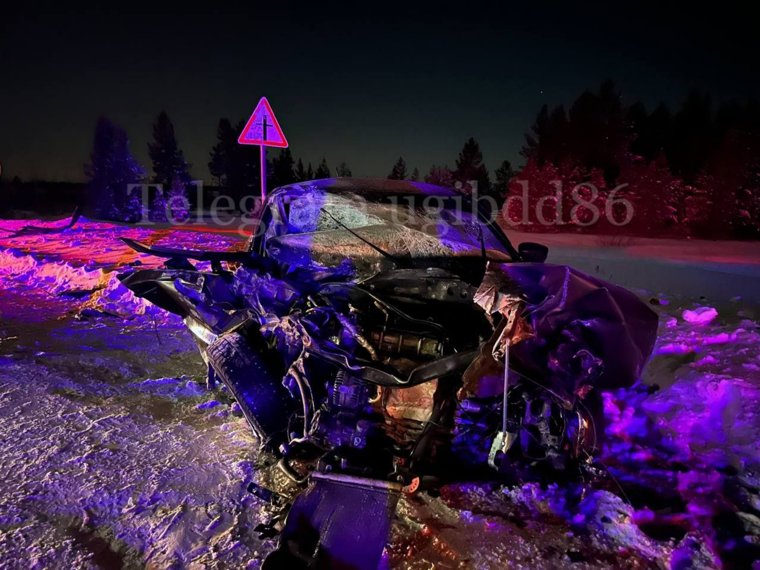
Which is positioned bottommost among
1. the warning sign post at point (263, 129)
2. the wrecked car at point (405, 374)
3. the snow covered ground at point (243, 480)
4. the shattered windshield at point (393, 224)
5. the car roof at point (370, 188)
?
the snow covered ground at point (243, 480)

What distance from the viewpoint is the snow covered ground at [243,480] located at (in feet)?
6.95

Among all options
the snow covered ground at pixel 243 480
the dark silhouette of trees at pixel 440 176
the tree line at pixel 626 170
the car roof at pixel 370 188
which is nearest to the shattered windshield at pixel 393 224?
the car roof at pixel 370 188

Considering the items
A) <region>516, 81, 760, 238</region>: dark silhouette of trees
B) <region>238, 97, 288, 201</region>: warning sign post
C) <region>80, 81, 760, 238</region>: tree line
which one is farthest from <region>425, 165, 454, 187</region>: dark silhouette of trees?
<region>238, 97, 288, 201</region>: warning sign post

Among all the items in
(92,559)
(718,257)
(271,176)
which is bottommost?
(92,559)

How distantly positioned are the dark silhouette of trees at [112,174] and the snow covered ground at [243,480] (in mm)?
25374

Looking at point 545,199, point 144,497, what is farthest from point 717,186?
point 144,497

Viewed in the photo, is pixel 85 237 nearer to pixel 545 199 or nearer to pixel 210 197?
pixel 545 199

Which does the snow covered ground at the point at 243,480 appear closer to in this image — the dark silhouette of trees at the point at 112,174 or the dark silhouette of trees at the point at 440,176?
the dark silhouette of trees at the point at 112,174

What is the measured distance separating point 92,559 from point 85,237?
1209cm

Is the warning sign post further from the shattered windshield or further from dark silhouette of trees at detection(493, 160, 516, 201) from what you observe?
dark silhouette of trees at detection(493, 160, 516, 201)

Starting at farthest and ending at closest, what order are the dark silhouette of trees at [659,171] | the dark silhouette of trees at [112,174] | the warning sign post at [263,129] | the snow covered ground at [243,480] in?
the dark silhouette of trees at [112,174] < the dark silhouette of trees at [659,171] < the warning sign post at [263,129] < the snow covered ground at [243,480]

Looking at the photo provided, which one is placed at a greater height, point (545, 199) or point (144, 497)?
point (545, 199)

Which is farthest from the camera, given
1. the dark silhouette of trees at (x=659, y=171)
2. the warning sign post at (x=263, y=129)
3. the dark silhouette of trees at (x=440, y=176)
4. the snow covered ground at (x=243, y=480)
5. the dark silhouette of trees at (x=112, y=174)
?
the dark silhouette of trees at (x=440, y=176)

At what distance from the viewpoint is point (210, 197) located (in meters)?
46.6
